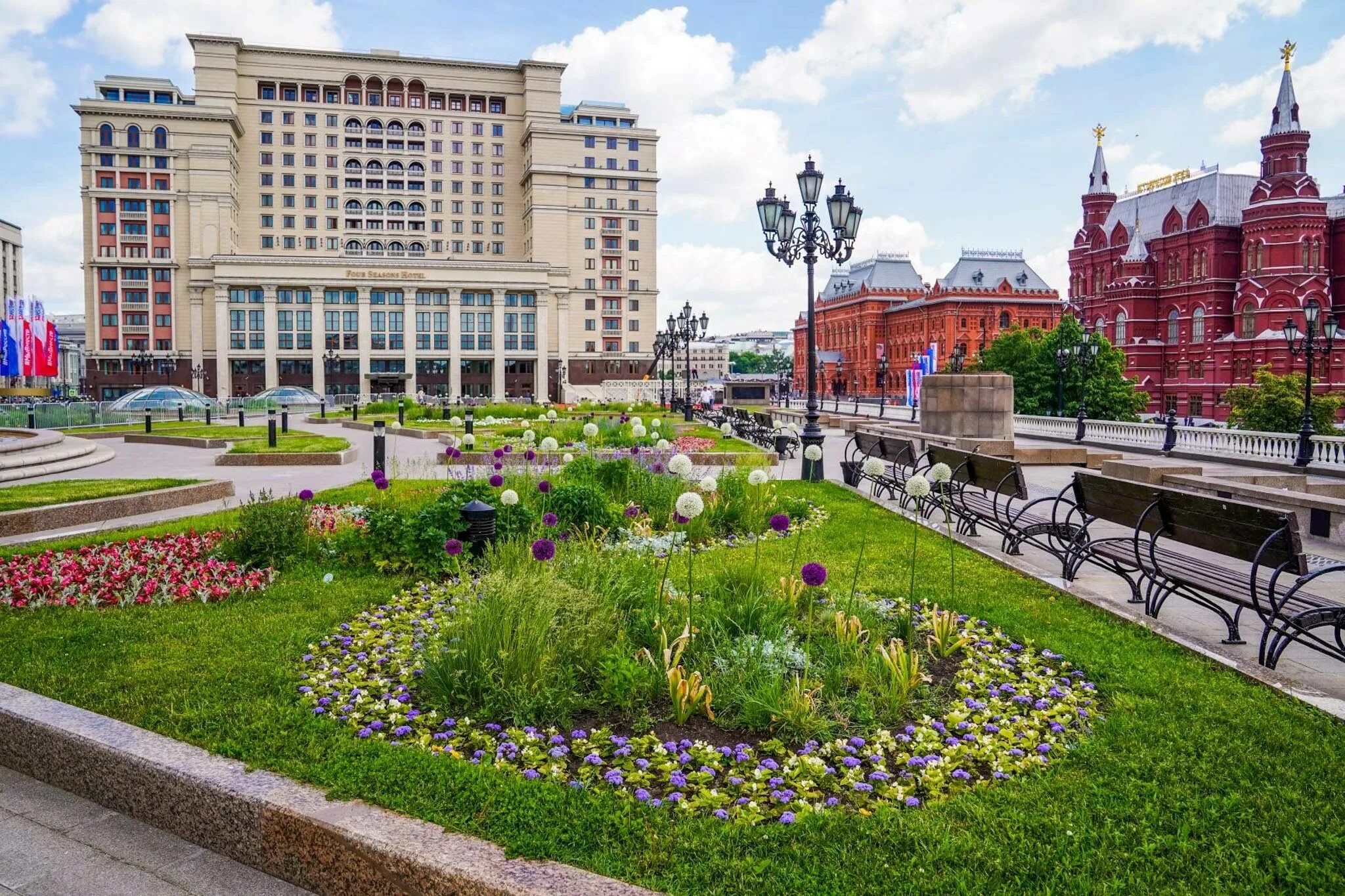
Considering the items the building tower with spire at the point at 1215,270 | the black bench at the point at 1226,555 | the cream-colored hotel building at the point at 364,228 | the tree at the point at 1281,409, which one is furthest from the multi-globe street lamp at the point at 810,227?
the cream-colored hotel building at the point at 364,228

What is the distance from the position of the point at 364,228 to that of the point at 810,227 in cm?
8265

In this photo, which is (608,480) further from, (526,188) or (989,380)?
(526,188)

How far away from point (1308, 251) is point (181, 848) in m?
77.6

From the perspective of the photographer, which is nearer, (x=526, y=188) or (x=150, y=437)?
(x=150, y=437)

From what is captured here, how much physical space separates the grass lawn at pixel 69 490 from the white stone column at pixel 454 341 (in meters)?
72.2

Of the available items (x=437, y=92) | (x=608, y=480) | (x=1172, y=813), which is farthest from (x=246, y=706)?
(x=437, y=92)

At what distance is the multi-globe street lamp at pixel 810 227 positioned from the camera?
1786cm

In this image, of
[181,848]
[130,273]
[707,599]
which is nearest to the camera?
[181,848]

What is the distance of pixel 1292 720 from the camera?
14.7 feet

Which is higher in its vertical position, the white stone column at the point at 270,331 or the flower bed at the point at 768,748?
the white stone column at the point at 270,331

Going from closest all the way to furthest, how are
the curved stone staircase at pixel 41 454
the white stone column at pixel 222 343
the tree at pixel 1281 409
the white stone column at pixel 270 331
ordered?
the curved stone staircase at pixel 41 454 → the tree at pixel 1281 409 → the white stone column at pixel 222 343 → the white stone column at pixel 270 331

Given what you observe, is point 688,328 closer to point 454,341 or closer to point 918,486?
point 918,486

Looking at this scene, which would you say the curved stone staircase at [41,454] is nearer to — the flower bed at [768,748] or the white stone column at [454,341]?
the flower bed at [768,748]

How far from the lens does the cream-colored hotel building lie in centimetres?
8050
